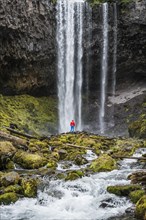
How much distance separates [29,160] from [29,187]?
12.7ft

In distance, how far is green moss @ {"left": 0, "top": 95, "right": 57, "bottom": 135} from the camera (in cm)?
3200

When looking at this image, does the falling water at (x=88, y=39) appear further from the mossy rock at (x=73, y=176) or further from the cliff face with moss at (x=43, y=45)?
the mossy rock at (x=73, y=176)

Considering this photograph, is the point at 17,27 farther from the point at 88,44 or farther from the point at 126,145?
the point at 126,145

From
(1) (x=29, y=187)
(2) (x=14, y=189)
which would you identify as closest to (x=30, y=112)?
(1) (x=29, y=187)

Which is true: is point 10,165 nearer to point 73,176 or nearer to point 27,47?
point 73,176

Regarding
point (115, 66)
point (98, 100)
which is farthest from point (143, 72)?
point (98, 100)

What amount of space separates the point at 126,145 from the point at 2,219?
14391 mm

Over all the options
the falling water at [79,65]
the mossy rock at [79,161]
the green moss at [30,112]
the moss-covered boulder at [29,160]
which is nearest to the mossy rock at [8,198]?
the moss-covered boulder at [29,160]

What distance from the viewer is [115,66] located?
136 feet

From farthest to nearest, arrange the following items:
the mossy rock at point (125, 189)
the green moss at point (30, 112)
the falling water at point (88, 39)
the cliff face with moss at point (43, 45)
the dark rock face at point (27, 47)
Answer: the falling water at point (88, 39), the cliff face with moss at point (43, 45), the dark rock face at point (27, 47), the green moss at point (30, 112), the mossy rock at point (125, 189)

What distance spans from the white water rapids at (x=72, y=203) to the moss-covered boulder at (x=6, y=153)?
2575mm

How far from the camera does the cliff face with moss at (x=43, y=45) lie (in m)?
33.7

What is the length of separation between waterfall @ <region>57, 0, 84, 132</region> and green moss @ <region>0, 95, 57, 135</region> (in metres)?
1.55

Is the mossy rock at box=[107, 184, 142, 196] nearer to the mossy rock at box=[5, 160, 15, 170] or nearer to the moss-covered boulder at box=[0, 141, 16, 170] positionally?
the mossy rock at box=[5, 160, 15, 170]
